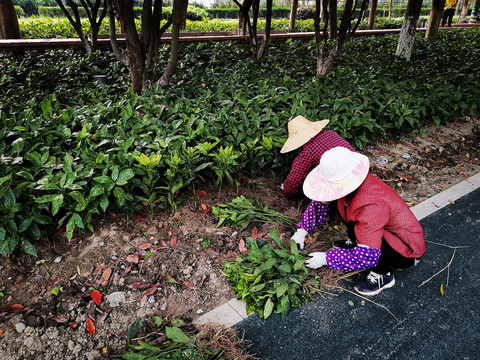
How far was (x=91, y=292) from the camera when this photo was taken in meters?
2.30

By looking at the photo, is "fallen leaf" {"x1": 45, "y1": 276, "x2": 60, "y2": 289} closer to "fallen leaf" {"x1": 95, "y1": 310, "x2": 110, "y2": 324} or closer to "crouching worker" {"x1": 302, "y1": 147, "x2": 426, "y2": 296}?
"fallen leaf" {"x1": 95, "y1": 310, "x2": 110, "y2": 324}

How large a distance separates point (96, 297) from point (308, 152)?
75.5 inches

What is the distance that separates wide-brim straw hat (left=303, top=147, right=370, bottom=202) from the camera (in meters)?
2.18

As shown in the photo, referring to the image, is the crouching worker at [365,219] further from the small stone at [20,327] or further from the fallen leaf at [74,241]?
the small stone at [20,327]

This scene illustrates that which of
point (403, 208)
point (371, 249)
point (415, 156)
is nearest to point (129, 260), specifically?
point (371, 249)

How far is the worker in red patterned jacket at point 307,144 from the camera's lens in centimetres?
280

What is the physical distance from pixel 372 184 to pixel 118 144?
1.99m

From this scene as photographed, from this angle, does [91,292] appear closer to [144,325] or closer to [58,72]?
[144,325]

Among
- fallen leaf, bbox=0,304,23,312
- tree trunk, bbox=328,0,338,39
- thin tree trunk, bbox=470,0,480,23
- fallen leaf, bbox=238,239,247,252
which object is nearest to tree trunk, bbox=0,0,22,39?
tree trunk, bbox=328,0,338,39

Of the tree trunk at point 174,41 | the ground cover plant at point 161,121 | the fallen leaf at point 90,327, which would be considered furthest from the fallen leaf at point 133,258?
the tree trunk at point 174,41

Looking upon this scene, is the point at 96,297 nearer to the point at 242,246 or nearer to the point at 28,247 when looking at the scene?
the point at 28,247

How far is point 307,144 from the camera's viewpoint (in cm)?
288

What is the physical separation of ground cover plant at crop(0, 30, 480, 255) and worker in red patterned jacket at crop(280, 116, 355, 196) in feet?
0.97

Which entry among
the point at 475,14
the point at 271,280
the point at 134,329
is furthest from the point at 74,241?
the point at 475,14
